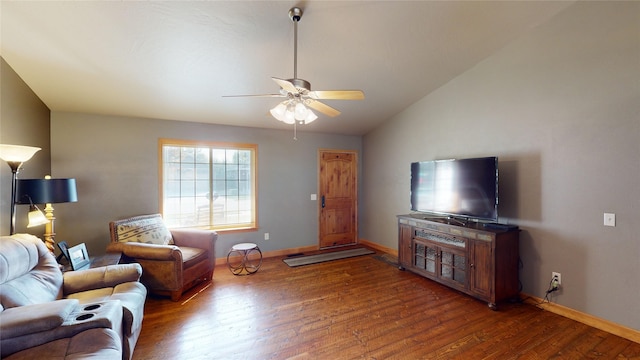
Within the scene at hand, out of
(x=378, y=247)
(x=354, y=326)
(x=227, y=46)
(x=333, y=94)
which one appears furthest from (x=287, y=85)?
(x=378, y=247)

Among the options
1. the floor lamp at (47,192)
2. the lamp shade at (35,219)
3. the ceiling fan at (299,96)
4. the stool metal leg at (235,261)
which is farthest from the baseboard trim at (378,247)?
the lamp shade at (35,219)

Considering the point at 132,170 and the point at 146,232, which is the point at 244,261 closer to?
the point at 146,232

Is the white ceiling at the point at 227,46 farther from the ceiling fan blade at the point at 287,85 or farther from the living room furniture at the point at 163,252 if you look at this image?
the living room furniture at the point at 163,252

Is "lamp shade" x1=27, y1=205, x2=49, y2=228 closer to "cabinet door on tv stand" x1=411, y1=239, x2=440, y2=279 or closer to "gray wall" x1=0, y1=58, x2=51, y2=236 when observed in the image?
"gray wall" x1=0, y1=58, x2=51, y2=236

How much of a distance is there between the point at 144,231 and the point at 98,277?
1134mm

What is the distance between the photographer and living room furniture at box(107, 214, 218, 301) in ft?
9.86

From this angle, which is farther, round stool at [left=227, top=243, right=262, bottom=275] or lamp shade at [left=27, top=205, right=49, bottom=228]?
round stool at [left=227, top=243, right=262, bottom=275]

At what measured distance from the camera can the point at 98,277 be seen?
2.34 metres

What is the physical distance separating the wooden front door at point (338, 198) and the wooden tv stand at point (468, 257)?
1.88m

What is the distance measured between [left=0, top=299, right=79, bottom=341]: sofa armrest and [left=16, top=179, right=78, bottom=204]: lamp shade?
1276 mm

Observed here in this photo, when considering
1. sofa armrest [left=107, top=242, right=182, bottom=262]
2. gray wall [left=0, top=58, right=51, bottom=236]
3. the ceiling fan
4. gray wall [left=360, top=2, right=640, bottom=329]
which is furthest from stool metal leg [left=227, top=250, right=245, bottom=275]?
gray wall [left=360, top=2, right=640, bottom=329]

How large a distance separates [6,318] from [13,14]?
2.26m

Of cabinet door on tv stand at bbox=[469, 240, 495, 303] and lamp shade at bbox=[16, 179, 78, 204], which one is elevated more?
lamp shade at bbox=[16, 179, 78, 204]

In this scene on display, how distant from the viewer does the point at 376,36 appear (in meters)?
2.72
